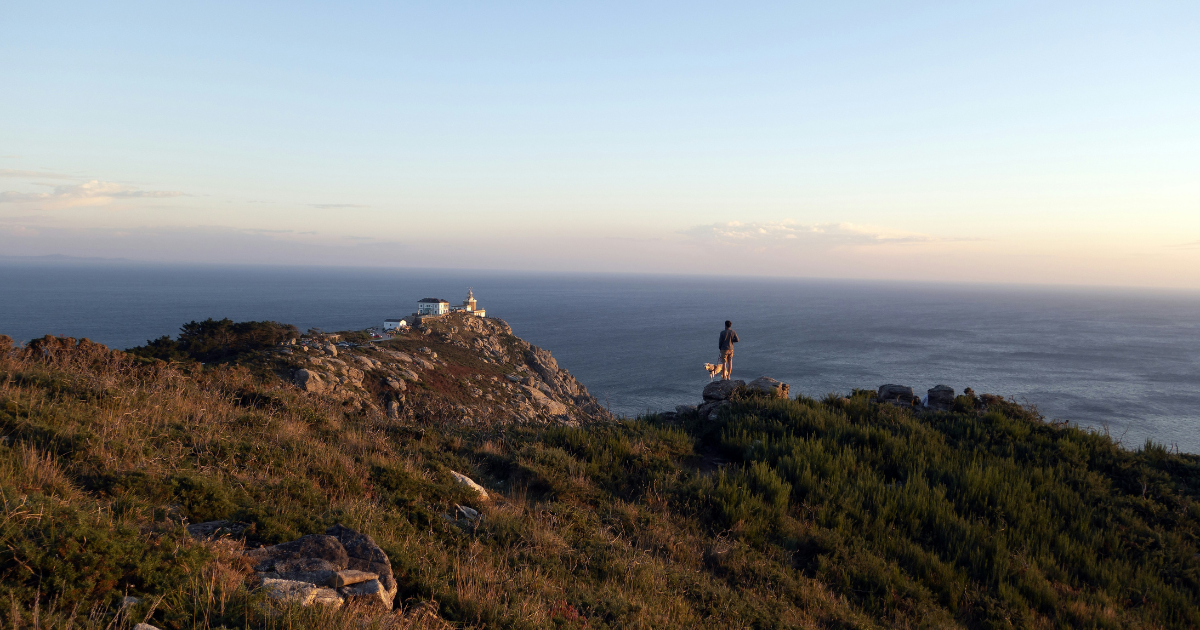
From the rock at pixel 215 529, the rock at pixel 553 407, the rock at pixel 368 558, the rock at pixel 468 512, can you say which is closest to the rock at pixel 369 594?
the rock at pixel 368 558

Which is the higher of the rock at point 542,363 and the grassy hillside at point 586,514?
the grassy hillside at point 586,514

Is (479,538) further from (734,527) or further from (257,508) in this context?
(734,527)

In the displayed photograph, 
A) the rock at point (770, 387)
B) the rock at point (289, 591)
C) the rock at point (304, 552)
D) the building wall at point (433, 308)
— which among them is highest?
the rock at point (289, 591)

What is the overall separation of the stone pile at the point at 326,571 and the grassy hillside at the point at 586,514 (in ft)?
0.62

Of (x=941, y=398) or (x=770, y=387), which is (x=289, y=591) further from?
(x=941, y=398)

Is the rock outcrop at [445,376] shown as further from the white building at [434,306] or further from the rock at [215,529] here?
the white building at [434,306]

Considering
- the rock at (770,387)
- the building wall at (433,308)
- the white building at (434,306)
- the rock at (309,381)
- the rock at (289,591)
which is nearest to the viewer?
the rock at (289,591)

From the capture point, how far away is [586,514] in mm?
6492

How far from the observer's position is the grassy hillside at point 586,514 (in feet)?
10.9

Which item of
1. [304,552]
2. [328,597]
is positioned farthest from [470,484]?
[328,597]

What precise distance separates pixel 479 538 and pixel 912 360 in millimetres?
93666

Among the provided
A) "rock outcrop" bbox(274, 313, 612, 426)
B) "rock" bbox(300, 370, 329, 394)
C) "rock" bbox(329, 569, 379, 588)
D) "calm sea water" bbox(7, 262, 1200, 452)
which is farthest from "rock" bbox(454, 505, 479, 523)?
"calm sea water" bbox(7, 262, 1200, 452)

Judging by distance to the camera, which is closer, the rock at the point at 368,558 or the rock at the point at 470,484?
the rock at the point at 368,558

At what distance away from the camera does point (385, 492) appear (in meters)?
5.94
